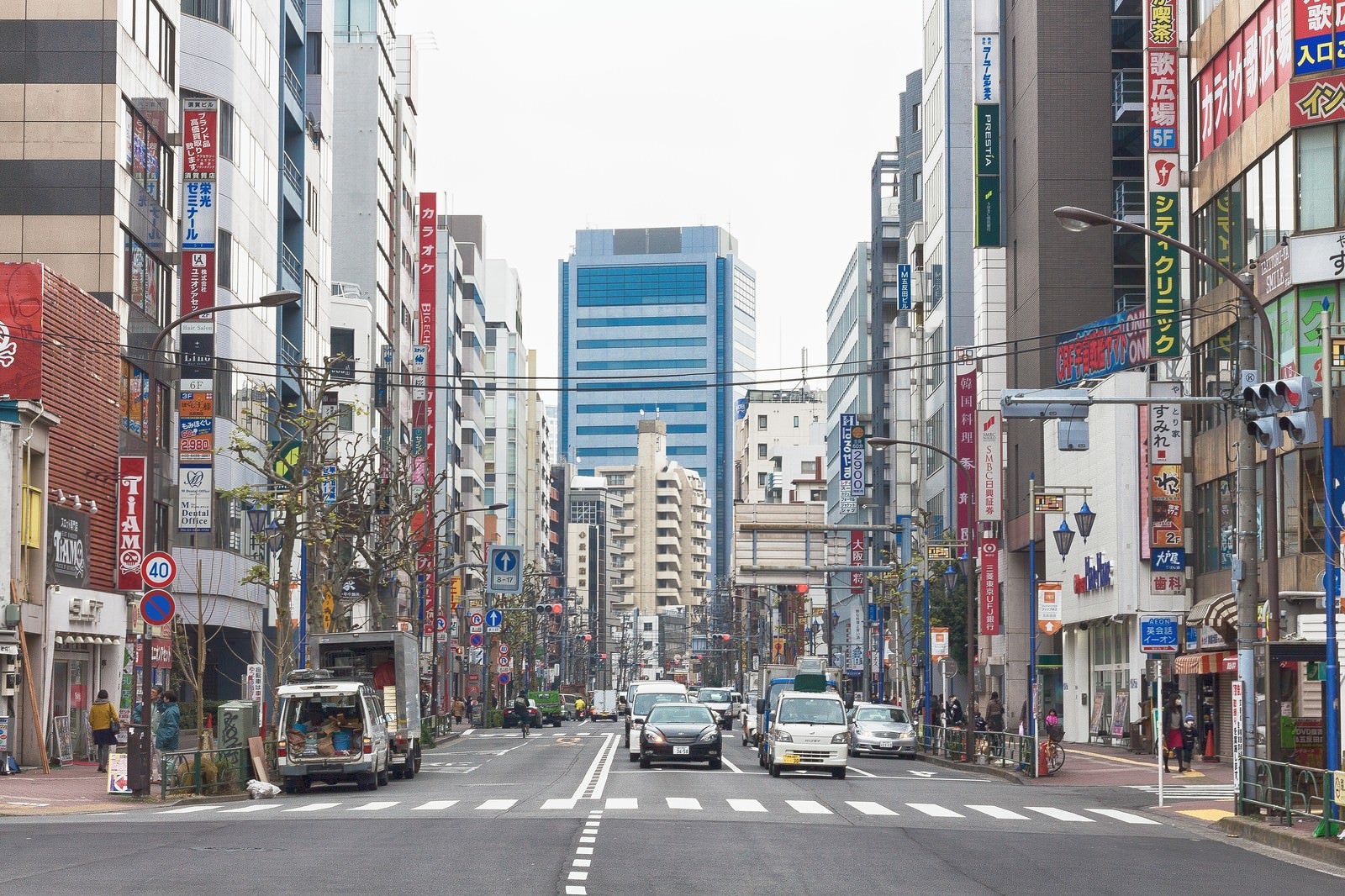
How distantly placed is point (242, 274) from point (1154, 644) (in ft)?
122

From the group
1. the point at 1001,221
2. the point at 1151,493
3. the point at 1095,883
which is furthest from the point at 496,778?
the point at 1001,221

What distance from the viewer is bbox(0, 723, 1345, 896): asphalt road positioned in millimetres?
17312

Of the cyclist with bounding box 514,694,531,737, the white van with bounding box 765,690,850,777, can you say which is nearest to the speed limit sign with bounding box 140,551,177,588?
the white van with bounding box 765,690,850,777

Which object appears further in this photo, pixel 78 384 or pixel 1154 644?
pixel 78 384

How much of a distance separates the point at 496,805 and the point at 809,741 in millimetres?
12739

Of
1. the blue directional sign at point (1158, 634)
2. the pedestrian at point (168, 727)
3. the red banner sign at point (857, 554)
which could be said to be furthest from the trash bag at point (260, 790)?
the red banner sign at point (857, 554)

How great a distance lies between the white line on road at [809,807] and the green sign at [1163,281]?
70.8 feet

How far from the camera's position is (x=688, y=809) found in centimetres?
2883

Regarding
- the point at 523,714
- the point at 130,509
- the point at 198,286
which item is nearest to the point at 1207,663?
the point at 130,509

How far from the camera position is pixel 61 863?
18.8 meters

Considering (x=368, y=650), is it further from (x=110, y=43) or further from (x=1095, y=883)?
(x=1095, y=883)

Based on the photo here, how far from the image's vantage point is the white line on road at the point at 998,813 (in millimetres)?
28391

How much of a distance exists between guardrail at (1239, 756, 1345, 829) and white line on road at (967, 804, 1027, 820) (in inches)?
137

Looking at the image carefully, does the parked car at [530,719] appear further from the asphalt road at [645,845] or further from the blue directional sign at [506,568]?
the asphalt road at [645,845]
